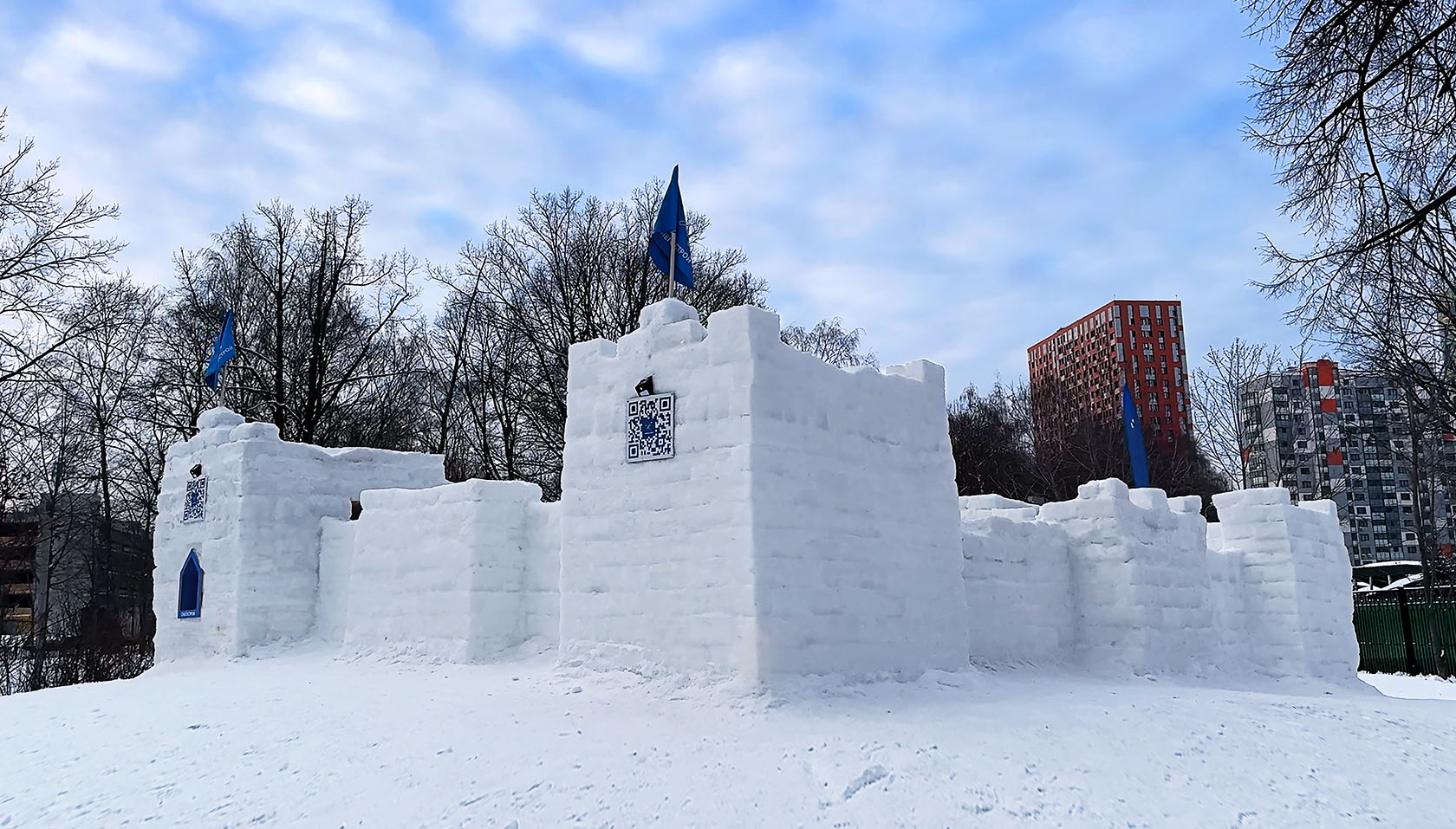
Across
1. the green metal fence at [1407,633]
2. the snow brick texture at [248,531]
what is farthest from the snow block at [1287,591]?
the snow brick texture at [248,531]

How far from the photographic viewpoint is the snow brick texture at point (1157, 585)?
33.2 feet

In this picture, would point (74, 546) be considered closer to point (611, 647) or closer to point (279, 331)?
point (279, 331)

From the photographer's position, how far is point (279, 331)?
968 inches

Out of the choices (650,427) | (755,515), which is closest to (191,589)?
(650,427)

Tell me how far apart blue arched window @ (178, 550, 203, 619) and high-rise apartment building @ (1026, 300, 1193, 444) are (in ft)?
102

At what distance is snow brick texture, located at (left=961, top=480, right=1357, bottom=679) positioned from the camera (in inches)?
399

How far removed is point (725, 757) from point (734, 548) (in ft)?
6.09

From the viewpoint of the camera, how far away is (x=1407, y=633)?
59.7ft

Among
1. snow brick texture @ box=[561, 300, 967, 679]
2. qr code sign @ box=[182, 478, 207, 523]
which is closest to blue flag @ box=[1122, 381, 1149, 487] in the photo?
snow brick texture @ box=[561, 300, 967, 679]

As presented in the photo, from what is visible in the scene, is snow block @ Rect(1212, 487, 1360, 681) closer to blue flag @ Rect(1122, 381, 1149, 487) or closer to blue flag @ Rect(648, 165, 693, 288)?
blue flag @ Rect(1122, 381, 1149, 487)

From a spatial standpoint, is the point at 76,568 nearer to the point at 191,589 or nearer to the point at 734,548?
the point at 191,589

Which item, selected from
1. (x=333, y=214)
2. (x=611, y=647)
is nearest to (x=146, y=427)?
(x=333, y=214)

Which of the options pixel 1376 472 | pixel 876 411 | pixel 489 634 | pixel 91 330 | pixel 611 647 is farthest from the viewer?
pixel 1376 472

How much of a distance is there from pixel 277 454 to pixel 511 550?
4242mm
